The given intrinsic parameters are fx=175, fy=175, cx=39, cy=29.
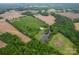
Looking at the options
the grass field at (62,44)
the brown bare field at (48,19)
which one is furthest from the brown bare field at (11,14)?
the grass field at (62,44)

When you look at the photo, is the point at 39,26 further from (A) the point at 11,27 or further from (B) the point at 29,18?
(A) the point at 11,27

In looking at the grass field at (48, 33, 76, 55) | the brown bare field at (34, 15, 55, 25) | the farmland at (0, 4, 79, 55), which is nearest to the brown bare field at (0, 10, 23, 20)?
the farmland at (0, 4, 79, 55)

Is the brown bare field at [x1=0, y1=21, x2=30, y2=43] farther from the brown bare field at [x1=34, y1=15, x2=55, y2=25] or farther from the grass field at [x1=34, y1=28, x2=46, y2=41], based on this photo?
the brown bare field at [x1=34, y1=15, x2=55, y2=25]

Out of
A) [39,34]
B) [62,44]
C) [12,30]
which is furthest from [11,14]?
[62,44]

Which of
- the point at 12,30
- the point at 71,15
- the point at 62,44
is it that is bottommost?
the point at 62,44

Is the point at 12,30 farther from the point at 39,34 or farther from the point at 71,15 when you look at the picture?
the point at 71,15

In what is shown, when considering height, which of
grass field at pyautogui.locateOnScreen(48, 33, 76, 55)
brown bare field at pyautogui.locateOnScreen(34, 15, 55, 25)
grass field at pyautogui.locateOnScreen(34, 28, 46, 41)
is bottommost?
grass field at pyautogui.locateOnScreen(48, 33, 76, 55)

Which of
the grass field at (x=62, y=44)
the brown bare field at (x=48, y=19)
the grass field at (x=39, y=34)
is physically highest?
the brown bare field at (x=48, y=19)

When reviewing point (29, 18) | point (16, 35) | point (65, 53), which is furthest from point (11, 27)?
point (65, 53)

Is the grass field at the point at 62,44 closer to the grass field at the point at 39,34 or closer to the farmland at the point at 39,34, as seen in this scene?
the farmland at the point at 39,34
